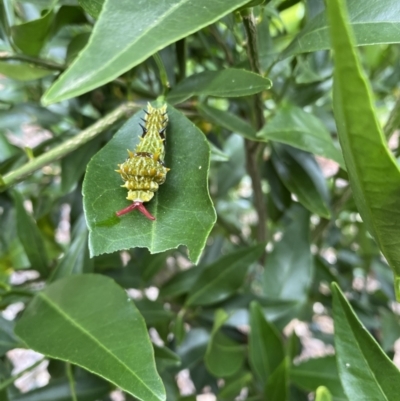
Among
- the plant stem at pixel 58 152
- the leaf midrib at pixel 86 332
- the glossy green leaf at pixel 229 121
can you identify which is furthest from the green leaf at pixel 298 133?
the leaf midrib at pixel 86 332

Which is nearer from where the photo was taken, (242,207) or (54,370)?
(54,370)

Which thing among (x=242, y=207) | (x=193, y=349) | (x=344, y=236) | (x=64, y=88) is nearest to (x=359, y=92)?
(x=64, y=88)

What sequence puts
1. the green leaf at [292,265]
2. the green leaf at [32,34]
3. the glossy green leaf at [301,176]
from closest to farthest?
1. the green leaf at [32,34]
2. the glossy green leaf at [301,176]
3. the green leaf at [292,265]

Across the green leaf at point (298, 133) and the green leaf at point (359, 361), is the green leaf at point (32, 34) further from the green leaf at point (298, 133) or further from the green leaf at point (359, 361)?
the green leaf at point (359, 361)

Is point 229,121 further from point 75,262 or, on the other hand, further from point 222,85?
point 75,262

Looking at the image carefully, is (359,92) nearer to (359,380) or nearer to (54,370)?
(359,380)

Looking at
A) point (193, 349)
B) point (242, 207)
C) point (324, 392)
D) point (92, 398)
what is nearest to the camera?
point (324, 392)

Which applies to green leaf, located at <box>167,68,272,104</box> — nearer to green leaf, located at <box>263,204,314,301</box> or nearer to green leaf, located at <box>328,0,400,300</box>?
green leaf, located at <box>328,0,400,300</box>
